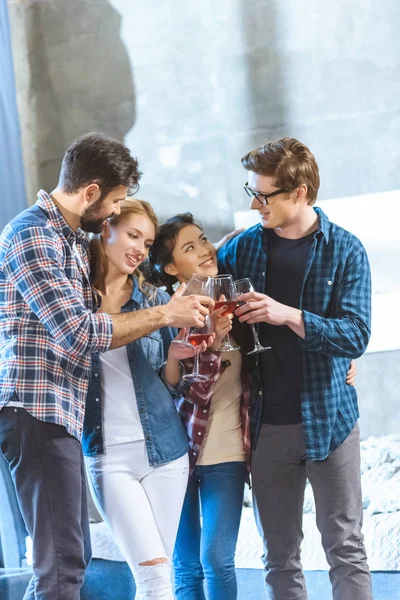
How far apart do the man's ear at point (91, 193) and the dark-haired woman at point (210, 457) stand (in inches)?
15.2

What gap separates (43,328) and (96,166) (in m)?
0.48

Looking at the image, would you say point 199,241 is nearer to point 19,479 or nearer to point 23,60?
point 19,479

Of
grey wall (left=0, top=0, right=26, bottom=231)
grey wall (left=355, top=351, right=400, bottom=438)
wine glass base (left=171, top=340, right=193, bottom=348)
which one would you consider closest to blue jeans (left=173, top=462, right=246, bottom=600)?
wine glass base (left=171, top=340, right=193, bottom=348)

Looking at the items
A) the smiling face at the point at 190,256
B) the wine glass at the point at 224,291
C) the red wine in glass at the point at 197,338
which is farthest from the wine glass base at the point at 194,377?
the smiling face at the point at 190,256

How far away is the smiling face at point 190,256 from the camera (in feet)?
8.28

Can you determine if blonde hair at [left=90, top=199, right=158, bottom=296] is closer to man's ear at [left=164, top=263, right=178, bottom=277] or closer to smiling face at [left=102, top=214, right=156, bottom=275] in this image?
smiling face at [left=102, top=214, right=156, bottom=275]

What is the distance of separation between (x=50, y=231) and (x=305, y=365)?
34.2 inches

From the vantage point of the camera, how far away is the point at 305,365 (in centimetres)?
238

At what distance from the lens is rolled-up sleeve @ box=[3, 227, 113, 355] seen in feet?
6.64

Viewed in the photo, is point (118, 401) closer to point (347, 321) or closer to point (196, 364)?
point (196, 364)

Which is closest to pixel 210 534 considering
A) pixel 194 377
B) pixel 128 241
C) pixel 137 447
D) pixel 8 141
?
pixel 137 447

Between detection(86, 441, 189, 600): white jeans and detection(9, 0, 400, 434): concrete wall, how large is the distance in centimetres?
235

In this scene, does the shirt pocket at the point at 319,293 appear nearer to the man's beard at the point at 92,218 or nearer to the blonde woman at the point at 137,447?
the blonde woman at the point at 137,447

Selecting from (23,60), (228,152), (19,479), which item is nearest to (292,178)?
(19,479)
